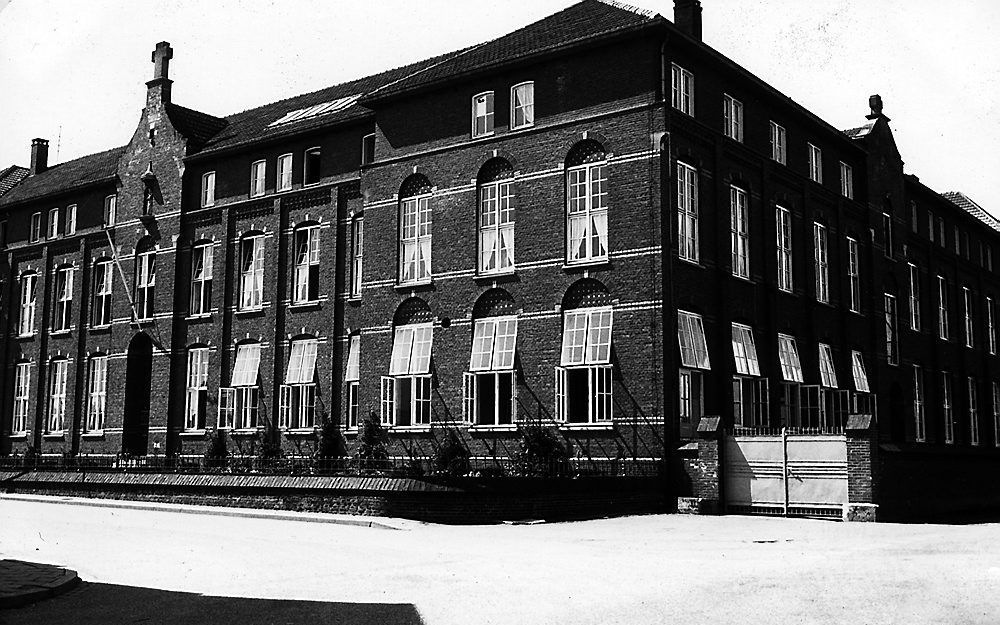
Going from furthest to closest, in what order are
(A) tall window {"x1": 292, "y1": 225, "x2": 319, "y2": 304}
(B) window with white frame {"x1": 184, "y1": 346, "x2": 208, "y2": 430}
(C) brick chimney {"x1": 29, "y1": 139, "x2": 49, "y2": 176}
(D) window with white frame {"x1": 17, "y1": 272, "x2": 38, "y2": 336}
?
(C) brick chimney {"x1": 29, "y1": 139, "x2": 49, "y2": 176}, (D) window with white frame {"x1": 17, "y1": 272, "x2": 38, "y2": 336}, (B) window with white frame {"x1": 184, "y1": 346, "x2": 208, "y2": 430}, (A) tall window {"x1": 292, "y1": 225, "x2": 319, "y2": 304}

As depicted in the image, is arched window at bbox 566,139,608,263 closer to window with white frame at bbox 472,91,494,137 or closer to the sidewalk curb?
window with white frame at bbox 472,91,494,137

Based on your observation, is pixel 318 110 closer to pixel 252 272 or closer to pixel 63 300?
pixel 252 272

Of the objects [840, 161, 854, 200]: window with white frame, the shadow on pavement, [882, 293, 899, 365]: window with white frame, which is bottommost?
the shadow on pavement

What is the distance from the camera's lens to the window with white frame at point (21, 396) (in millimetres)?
46000

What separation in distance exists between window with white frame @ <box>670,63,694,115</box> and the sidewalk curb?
14237mm

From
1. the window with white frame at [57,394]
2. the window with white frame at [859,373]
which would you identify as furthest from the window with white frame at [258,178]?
the window with white frame at [859,373]

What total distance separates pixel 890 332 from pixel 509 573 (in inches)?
1243

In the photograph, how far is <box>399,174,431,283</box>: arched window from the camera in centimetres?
3216

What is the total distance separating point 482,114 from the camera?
3127cm

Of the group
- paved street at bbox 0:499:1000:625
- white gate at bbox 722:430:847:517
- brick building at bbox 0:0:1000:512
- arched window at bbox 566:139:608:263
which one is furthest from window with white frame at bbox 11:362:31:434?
white gate at bbox 722:430:847:517

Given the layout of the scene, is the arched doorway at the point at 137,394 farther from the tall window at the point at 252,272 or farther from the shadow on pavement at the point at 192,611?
the shadow on pavement at the point at 192,611

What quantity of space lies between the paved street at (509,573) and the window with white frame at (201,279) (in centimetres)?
1933

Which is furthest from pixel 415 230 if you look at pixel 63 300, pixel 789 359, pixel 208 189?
pixel 63 300

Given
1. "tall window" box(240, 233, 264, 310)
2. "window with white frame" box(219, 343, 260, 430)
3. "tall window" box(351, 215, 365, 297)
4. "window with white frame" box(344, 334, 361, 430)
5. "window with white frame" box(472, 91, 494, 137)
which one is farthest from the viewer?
"tall window" box(240, 233, 264, 310)
